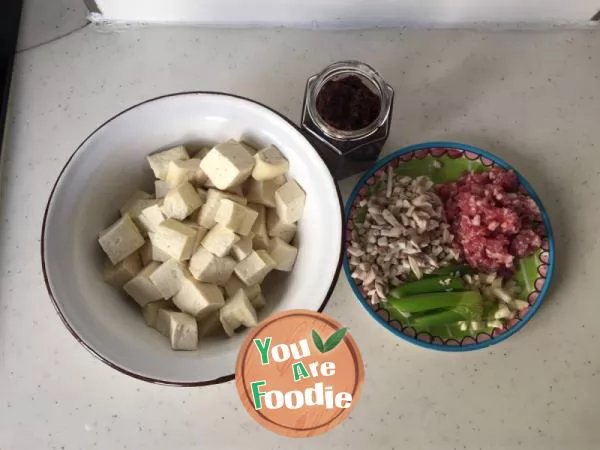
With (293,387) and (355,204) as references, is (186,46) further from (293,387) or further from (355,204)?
(293,387)

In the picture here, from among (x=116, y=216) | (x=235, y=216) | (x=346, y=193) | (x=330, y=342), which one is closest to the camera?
(x=330, y=342)

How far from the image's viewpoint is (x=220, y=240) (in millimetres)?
838

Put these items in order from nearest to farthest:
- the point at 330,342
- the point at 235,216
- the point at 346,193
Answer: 1. the point at 330,342
2. the point at 235,216
3. the point at 346,193

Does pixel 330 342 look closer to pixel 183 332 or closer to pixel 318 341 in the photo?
pixel 318 341

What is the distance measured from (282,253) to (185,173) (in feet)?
0.60

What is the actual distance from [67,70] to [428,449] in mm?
920

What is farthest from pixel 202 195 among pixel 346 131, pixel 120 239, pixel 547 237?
pixel 547 237

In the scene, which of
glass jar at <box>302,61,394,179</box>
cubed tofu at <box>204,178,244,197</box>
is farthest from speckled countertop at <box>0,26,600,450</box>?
cubed tofu at <box>204,178,244,197</box>

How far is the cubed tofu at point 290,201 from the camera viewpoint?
2.88ft

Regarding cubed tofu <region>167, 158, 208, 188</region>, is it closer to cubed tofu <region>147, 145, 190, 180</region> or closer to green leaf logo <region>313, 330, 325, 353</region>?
cubed tofu <region>147, 145, 190, 180</region>

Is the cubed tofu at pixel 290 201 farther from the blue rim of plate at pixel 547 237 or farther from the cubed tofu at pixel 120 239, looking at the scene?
the cubed tofu at pixel 120 239

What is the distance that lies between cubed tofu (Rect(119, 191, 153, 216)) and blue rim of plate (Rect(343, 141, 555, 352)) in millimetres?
312

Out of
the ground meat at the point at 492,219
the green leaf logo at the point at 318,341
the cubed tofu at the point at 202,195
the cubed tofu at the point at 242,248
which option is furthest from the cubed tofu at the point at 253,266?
the ground meat at the point at 492,219

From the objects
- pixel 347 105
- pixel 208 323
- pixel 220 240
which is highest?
pixel 347 105
